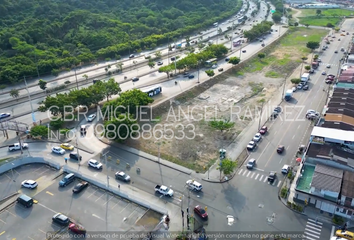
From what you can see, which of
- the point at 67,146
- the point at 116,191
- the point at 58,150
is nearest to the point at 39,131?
the point at 58,150

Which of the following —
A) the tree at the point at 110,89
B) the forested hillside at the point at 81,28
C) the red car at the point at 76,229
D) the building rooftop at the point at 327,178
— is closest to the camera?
the red car at the point at 76,229

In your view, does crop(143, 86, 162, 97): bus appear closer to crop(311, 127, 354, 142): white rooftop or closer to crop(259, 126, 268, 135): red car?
crop(259, 126, 268, 135): red car

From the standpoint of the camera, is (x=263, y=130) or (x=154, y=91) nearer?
(x=263, y=130)

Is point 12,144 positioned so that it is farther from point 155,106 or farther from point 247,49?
point 247,49

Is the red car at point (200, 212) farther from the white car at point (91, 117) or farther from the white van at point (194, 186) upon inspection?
the white car at point (91, 117)

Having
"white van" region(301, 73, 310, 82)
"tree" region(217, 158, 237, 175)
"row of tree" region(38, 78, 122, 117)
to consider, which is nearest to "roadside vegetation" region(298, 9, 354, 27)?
"white van" region(301, 73, 310, 82)

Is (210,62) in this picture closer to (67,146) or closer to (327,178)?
(67,146)

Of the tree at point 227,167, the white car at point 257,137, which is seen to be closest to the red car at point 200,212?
the tree at point 227,167
